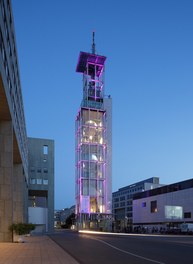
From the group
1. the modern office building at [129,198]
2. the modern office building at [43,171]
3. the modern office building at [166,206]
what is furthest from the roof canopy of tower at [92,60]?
the modern office building at [129,198]

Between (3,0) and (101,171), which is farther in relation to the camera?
(101,171)

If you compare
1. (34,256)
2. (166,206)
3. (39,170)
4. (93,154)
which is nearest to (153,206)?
(93,154)

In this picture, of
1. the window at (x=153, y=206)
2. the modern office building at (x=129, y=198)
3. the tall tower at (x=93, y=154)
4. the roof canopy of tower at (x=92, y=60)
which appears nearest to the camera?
the tall tower at (x=93, y=154)

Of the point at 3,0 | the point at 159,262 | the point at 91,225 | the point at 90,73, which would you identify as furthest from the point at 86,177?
the point at 159,262

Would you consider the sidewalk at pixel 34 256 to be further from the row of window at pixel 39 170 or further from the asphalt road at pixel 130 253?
the row of window at pixel 39 170

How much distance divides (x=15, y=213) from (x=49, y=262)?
37947 millimetres

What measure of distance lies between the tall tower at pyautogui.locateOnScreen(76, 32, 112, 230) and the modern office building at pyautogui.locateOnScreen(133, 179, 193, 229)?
11.3 m

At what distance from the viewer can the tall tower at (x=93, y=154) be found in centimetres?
11462

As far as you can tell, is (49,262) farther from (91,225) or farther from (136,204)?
(136,204)

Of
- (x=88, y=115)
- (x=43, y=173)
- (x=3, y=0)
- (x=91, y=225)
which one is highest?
(x=88, y=115)

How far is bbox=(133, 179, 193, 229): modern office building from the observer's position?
9674 cm

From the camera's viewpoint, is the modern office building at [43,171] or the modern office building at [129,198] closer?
the modern office building at [43,171]

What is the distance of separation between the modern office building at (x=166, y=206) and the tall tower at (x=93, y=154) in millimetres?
11257

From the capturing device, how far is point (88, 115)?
12062cm
